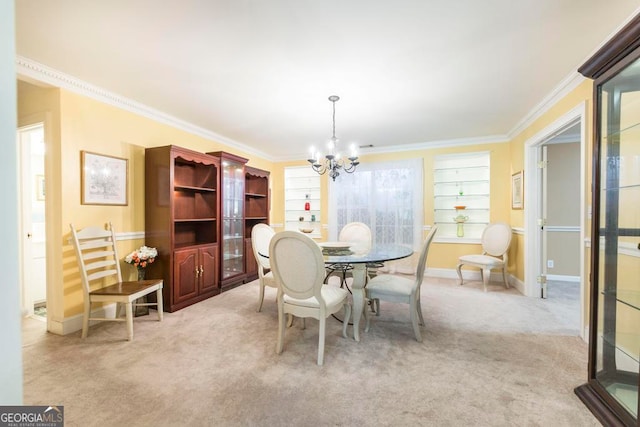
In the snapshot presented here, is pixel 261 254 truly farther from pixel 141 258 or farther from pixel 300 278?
pixel 141 258

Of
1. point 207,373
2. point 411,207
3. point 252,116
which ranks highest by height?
point 252,116

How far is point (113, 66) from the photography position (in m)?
2.36

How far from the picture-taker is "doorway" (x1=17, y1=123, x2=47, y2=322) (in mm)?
2895

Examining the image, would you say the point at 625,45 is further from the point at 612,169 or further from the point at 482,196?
the point at 482,196

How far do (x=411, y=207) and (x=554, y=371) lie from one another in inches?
126

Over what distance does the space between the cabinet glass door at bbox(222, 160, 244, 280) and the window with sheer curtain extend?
181 cm

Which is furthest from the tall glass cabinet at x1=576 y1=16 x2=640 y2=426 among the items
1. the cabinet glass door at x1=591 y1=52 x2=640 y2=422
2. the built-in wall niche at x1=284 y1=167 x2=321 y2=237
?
the built-in wall niche at x1=284 y1=167 x2=321 y2=237

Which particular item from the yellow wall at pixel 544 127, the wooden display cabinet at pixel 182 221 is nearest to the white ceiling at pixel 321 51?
the yellow wall at pixel 544 127

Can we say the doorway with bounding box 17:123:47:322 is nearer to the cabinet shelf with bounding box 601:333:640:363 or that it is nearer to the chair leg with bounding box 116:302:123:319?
the chair leg with bounding box 116:302:123:319

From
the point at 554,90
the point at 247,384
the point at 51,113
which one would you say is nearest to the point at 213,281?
the point at 247,384

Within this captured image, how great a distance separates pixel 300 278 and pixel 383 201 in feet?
10.9

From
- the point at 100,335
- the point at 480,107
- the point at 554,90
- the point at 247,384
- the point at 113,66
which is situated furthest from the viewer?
the point at 480,107

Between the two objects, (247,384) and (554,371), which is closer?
(247,384)

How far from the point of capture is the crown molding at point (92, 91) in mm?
2307
